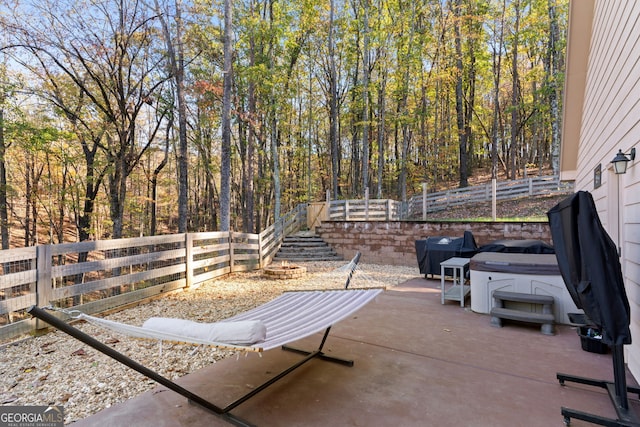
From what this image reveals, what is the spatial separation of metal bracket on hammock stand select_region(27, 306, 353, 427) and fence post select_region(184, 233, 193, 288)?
3.44 metres

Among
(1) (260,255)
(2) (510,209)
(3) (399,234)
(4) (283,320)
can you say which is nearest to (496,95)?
(2) (510,209)

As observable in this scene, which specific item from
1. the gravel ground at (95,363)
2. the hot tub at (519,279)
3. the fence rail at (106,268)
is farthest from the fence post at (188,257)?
the hot tub at (519,279)

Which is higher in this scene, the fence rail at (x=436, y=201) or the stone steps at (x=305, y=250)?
the fence rail at (x=436, y=201)

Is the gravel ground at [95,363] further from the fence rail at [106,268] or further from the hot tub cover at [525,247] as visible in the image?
the hot tub cover at [525,247]

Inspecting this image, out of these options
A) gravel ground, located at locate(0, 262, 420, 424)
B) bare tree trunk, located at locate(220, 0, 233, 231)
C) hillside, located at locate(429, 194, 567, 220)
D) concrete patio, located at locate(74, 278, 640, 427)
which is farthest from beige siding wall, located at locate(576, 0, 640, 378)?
hillside, located at locate(429, 194, 567, 220)

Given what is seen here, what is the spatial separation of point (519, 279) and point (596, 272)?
2433 mm

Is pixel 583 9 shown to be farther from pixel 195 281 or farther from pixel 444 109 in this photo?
pixel 444 109

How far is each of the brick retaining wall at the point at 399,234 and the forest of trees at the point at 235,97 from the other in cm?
320

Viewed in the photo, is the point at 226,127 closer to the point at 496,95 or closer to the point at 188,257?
the point at 188,257

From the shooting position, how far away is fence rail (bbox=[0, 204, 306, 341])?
337 cm

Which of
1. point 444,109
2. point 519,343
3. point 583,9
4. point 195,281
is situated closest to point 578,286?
point 519,343

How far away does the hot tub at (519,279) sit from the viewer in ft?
12.7

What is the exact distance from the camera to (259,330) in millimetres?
1856

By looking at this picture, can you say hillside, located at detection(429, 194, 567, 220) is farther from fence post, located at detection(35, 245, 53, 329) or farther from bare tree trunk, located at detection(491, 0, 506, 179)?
fence post, located at detection(35, 245, 53, 329)
